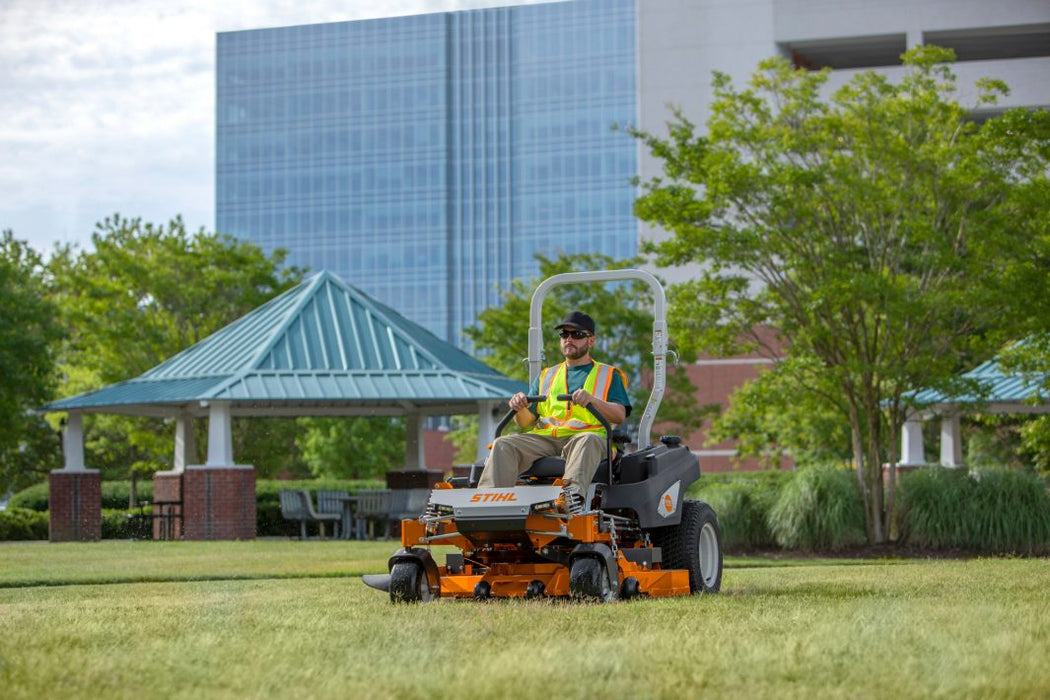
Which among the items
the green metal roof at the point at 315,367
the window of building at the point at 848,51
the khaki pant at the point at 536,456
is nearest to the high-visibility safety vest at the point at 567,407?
the khaki pant at the point at 536,456

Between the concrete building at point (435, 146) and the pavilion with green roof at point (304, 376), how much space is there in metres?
78.0

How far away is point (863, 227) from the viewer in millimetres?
22062

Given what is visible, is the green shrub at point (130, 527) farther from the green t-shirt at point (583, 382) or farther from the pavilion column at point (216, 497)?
the green t-shirt at point (583, 382)

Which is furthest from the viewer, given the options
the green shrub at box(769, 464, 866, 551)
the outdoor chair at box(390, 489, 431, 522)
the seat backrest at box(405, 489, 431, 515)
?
the outdoor chair at box(390, 489, 431, 522)

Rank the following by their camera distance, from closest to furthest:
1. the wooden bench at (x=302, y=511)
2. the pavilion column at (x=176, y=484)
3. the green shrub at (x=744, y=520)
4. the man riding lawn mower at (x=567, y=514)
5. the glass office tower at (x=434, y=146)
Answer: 1. the man riding lawn mower at (x=567, y=514)
2. the green shrub at (x=744, y=520)
3. the wooden bench at (x=302, y=511)
4. the pavilion column at (x=176, y=484)
5. the glass office tower at (x=434, y=146)

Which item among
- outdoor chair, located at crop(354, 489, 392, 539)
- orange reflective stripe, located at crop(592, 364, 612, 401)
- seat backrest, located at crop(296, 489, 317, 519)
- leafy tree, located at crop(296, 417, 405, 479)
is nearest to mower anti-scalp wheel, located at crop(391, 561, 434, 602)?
orange reflective stripe, located at crop(592, 364, 612, 401)

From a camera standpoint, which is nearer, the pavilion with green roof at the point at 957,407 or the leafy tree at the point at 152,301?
the pavilion with green roof at the point at 957,407

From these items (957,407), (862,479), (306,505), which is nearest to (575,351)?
(862,479)

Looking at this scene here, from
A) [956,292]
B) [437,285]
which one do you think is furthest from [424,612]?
[437,285]

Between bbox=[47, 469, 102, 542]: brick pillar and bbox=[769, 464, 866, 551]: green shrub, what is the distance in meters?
13.2

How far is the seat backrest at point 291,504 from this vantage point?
2794 centimetres

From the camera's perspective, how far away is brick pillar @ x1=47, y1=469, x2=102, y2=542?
27.9m

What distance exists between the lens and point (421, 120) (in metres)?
119

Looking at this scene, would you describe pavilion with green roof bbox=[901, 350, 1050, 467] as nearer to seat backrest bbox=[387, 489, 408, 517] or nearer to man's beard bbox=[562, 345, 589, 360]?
seat backrest bbox=[387, 489, 408, 517]
